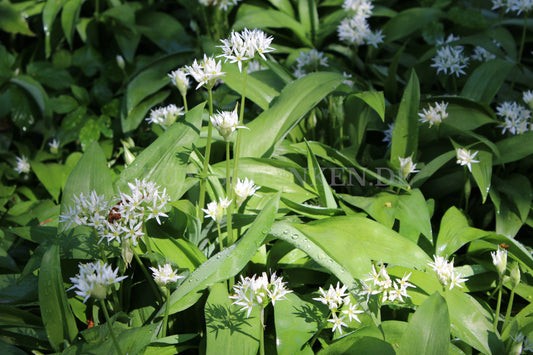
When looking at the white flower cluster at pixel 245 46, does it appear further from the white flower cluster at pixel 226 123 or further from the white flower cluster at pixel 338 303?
the white flower cluster at pixel 338 303

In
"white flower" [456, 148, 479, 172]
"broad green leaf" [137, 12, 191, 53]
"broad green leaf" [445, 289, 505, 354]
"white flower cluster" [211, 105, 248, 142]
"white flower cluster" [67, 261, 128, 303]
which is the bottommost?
"broad green leaf" [445, 289, 505, 354]

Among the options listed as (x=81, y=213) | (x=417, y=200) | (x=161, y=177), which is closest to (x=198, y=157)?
(x=161, y=177)

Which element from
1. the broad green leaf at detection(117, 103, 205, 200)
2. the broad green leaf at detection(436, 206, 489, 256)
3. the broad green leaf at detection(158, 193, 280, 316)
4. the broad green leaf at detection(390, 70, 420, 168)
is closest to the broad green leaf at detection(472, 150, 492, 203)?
the broad green leaf at detection(436, 206, 489, 256)

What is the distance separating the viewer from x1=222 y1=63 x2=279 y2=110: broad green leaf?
2.64m

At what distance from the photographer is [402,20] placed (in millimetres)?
3406

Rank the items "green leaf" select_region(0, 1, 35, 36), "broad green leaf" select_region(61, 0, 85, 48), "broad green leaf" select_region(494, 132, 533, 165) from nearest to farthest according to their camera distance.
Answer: "broad green leaf" select_region(494, 132, 533, 165) → "broad green leaf" select_region(61, 0, 85, 48) → "green leaf" select_region(0, 1, 35, 36)

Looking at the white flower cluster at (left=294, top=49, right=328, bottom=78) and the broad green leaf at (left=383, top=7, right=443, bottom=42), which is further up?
the broad green leaf at (left=383, top=7, right=443, bottom=42)

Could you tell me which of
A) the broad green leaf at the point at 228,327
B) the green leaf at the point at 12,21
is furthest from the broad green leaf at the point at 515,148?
the green leaf at the point at 12,21

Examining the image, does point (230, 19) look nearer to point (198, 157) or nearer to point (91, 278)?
point (198, 157)

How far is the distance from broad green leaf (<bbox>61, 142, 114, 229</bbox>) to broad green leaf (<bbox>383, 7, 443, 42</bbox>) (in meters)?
2.17

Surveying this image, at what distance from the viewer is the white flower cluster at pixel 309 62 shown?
2.94 metres

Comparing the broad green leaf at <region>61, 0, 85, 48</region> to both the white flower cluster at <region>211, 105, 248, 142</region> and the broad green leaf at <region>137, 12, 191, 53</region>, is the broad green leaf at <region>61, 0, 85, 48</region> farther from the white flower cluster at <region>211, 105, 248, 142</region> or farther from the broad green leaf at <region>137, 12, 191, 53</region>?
the white flower cluster at <region>211, 105, 248, 142</region>

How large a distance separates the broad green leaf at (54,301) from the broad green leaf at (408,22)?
102 inches

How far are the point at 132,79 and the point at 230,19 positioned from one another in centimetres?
95
